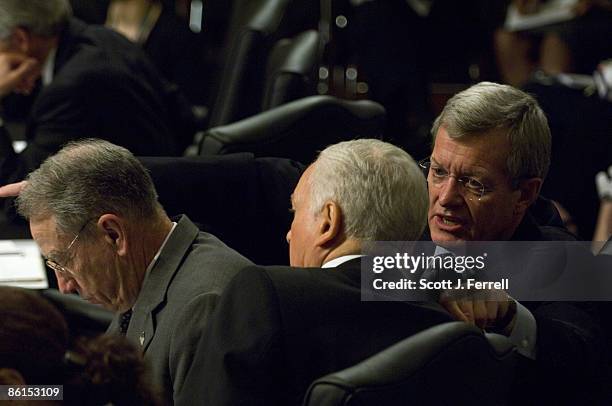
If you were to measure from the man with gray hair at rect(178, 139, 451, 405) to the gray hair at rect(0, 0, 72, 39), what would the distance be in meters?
1.75

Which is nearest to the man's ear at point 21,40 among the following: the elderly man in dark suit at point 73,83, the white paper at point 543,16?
the elderly man in dark suit at point 73,83

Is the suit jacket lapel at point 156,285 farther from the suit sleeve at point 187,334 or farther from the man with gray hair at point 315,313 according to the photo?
the man with gray hair at point 315,313

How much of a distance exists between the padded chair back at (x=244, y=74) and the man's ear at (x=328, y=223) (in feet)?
5.56

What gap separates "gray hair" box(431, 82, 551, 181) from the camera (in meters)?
2.51

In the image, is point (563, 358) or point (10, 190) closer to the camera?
point (563, 358)

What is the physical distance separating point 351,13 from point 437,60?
48 cm

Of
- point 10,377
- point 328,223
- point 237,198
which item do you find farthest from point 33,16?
point 10,377

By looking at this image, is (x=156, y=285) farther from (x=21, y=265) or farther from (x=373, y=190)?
(x=21, y=265)

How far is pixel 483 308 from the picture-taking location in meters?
2.08

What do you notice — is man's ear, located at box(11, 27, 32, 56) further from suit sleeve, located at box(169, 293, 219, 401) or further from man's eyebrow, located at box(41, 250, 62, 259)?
suit sleeve, located at box(169, 293, 219, 401)

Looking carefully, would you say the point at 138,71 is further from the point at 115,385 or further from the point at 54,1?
the point at 115,385

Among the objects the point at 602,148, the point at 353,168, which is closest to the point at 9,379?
the point at 353,168

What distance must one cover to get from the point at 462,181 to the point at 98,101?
1.38m

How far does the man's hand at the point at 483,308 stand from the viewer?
80.7 inches
